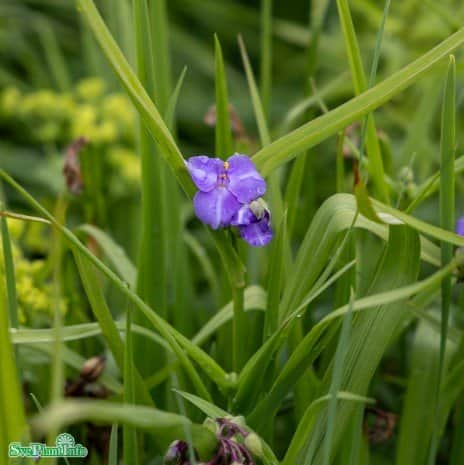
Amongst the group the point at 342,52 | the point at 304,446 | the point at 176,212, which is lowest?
the point at 304,446

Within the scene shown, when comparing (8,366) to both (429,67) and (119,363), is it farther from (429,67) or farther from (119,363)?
(429,67)

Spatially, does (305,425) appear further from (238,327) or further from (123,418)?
(123,418)

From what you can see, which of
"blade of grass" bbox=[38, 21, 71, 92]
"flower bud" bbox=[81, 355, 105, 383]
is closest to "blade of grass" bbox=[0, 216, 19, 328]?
"flower bud" bbox=[81, 355, 105, 383]

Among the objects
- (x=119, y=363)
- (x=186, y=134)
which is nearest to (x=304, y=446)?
(x=119, y=363)

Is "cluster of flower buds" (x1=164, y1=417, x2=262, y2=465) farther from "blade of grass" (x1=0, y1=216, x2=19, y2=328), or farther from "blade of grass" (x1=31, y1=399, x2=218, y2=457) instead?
"blade of grass" (x1=0, y1=216, x2=19, y2=328)

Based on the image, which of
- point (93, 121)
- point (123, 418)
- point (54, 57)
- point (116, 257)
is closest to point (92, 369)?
point (116, 257)

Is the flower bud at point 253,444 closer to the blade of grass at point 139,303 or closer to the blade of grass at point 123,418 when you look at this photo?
the blade of grass at point 123,418
